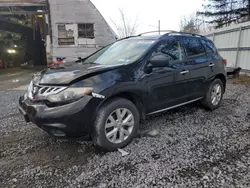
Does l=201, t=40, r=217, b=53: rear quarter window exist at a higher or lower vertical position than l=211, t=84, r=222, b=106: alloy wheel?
higher

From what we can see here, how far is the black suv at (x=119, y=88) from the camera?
227 cm

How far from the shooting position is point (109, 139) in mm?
2551

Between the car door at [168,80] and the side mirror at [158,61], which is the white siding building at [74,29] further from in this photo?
the side mirror at [158,61]

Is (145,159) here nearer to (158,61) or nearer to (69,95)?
(69,95)

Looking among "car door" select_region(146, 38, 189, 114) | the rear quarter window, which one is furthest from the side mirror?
the rear quarter window

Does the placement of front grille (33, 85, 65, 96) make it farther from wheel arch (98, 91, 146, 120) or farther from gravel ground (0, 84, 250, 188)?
gravel ground (0, 84, 250, 188)

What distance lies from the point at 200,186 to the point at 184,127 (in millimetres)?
1519

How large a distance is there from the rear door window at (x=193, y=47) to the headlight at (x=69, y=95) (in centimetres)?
222

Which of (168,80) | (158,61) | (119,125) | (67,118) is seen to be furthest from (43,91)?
(168,80)

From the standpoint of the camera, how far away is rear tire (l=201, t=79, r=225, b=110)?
405 cm

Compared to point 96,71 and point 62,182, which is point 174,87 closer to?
point 96,71

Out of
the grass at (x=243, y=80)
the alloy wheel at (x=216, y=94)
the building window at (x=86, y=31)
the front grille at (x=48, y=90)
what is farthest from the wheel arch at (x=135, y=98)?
the building window at (x=86, y=31)

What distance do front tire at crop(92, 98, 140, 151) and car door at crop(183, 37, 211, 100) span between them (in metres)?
1.43

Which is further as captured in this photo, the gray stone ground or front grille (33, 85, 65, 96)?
front grille (33, 85, 65, 96)
